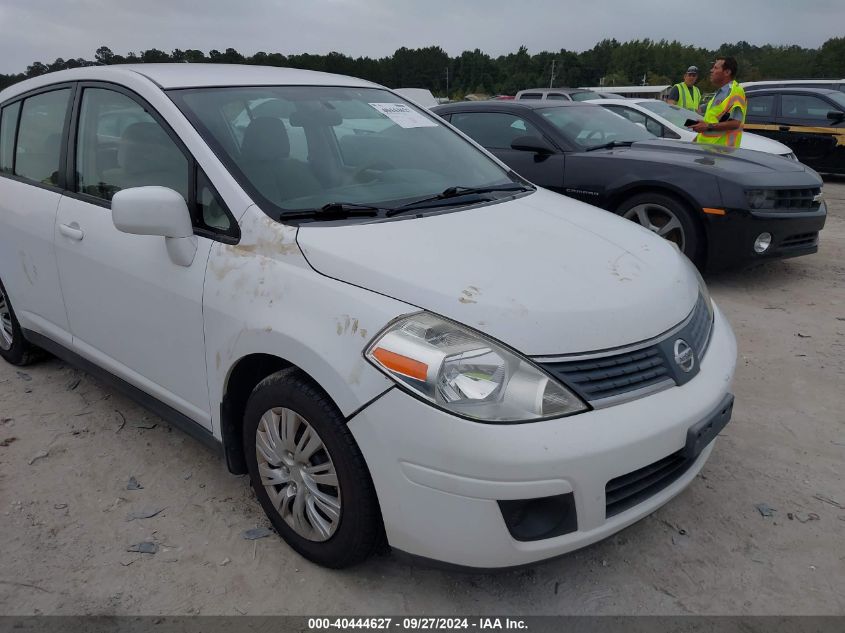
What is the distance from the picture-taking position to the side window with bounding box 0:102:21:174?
3580mm

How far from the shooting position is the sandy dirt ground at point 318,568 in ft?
7.03

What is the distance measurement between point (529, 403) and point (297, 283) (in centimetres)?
81

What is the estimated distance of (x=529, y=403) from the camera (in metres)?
1.82

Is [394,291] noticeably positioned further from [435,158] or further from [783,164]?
[783,164]

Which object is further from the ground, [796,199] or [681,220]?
[796,199]

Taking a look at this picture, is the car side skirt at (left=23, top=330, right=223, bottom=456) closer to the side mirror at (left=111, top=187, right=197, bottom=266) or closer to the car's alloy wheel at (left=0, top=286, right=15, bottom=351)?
the car's alloy wheel at (left=0, top=286, right=15, bottom=351)

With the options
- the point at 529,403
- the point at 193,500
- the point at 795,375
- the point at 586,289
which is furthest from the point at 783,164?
the point at 193,500

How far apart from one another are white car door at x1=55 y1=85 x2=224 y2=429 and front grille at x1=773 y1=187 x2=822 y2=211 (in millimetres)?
4515

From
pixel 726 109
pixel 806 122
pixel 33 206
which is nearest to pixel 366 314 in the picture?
pixel 33 206

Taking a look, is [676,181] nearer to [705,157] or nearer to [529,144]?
[705,157]

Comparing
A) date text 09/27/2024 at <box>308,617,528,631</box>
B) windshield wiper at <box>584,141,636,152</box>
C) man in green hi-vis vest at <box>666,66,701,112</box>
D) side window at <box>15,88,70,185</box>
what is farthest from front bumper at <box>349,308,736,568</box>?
man in green hi-vis vest at <box>666,66,701,112</box>

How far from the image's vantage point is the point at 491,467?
175 cm

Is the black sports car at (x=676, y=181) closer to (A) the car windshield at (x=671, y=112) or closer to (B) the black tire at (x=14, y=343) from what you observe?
(A) the car windshield at (x=671, y=112)

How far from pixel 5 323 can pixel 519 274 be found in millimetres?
3256
